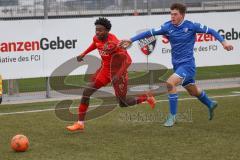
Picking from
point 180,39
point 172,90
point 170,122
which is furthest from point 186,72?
point 170,122

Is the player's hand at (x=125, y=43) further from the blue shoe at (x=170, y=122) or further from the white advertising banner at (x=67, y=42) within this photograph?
the white advertising banner at (x=67, y=42)

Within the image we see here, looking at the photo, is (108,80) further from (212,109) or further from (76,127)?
(212,109)

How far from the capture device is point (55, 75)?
14.8 m

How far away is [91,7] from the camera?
1563cm

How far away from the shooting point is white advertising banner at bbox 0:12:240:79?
14031 mm

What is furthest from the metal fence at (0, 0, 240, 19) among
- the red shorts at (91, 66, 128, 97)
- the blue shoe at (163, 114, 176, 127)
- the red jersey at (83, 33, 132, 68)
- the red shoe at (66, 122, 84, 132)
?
the blue shoe at (163, 114, 176, 127)

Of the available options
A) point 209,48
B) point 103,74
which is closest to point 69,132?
point 103,74

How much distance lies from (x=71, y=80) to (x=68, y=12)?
2.60 m

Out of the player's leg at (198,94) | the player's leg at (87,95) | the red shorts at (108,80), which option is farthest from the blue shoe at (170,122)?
the player's leg at (87,95)

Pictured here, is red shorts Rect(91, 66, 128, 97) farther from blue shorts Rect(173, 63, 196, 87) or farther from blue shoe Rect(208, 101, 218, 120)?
blue shoe Rect(208, 101, 218, 120)

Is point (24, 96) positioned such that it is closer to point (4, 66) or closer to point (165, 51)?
point (4, 66)

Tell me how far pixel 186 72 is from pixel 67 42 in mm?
5103

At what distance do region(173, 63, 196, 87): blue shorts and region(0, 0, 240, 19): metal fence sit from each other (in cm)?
529

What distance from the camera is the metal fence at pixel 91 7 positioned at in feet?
48.6
